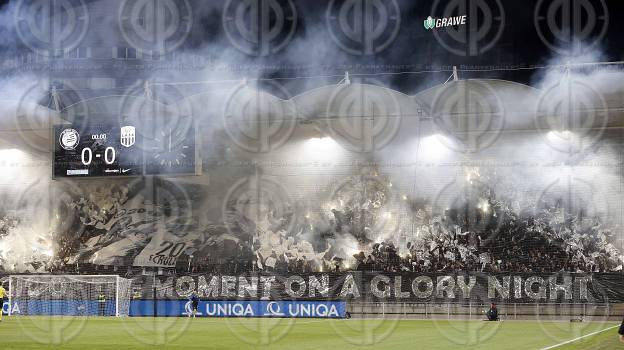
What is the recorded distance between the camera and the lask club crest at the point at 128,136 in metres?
29.4

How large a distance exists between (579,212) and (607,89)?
5.22 meters

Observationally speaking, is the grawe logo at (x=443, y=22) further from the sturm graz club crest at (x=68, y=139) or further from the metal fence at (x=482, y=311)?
the sturm graz club crest at (x=68, y=139)

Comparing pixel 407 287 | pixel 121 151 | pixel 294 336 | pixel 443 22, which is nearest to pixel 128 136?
pixel 121 151

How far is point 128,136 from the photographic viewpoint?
2958cm

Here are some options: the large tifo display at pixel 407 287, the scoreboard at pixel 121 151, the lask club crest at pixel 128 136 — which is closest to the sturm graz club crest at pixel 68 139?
the scoreboard at pixel 121 151

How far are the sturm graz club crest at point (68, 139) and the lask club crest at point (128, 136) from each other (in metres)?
1.89

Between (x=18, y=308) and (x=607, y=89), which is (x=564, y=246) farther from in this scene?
(x=18, y=308)

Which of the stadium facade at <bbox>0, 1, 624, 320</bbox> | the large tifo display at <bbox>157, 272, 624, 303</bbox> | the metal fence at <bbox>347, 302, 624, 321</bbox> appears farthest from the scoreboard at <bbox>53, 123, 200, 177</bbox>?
the metal fence at <bbox>347, 302, 624, 321</bbox>

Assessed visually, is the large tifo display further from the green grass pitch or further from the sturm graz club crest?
the sturm graz club crest

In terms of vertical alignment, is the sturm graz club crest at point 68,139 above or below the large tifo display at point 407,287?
Answer: above

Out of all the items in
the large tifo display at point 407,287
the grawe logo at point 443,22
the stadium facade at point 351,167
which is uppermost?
the grawe logo at point 443,22

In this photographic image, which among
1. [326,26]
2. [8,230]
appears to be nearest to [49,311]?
[8,230]

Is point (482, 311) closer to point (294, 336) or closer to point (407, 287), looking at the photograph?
point (407, 287)

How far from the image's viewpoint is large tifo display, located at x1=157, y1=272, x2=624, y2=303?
100 ft
